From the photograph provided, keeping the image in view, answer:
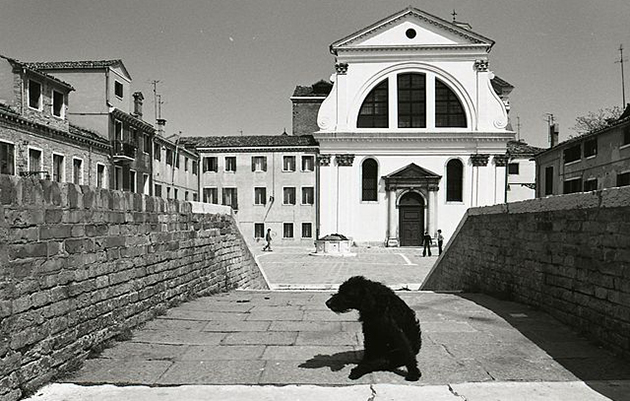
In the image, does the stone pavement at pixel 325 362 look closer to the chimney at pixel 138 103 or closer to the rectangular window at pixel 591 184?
the rectangular window at pixel 591 184

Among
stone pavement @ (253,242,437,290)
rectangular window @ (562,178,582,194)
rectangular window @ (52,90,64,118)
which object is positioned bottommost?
stone pavement @ (253,242,437,290)

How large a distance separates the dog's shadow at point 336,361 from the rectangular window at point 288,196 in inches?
1427

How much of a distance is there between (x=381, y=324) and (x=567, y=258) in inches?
134

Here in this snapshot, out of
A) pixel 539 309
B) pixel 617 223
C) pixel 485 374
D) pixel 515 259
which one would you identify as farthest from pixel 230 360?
pixel 515 259

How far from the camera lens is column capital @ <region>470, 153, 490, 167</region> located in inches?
1406

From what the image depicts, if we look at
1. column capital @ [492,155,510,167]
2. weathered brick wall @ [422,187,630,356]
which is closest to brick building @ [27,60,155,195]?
column capital @ [492,155,510,167]

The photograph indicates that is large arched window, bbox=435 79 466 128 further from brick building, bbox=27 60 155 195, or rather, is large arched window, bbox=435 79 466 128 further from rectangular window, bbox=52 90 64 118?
rectangular window, bbox=52 90 64 118

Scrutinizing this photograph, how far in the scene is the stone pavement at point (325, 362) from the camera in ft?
15.2

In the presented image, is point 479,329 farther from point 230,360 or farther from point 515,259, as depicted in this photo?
point 230,360

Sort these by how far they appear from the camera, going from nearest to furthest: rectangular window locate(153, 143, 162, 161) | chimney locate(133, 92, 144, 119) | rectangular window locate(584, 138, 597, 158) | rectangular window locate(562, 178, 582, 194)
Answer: rectangular window locate(584, 138, 597, 158)
rectangular window locate(562, 178, 582, 194)
rectangular window locate(153, 143, 162, 161)
chimney locate(133, 92, 144, 119)

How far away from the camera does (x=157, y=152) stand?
3622cm

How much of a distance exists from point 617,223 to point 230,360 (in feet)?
13.4

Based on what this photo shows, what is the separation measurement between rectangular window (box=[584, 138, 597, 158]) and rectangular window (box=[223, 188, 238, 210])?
23956mm

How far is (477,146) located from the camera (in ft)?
118
